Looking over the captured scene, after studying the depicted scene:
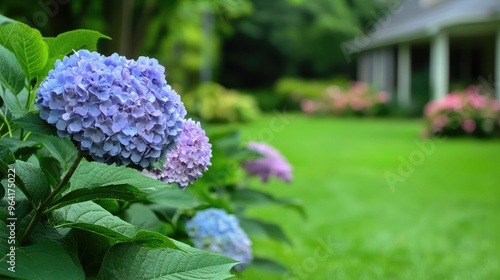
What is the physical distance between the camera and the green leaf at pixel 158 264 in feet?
3.83

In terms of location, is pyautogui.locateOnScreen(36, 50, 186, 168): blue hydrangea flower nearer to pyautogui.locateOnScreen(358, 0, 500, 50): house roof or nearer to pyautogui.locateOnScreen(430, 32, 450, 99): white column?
pyautogui.locateOnScreen(358, 0, 500, 50): house roof

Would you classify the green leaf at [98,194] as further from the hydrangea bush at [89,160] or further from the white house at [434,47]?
the white house at [434,47]

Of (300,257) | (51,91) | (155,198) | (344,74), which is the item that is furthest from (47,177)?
(344,74)

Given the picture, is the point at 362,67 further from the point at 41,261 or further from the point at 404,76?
the point at 41,261

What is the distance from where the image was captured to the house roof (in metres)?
18.5

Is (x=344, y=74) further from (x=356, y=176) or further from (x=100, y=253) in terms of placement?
(x=100, y=253)

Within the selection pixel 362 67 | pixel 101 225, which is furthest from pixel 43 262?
pixel 362 67

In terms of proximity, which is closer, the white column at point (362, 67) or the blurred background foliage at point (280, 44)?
the blurred background foliage at point (280, 44)

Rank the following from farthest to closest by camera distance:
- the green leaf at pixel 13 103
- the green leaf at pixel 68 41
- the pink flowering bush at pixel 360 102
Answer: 1. the pink flowering bush at pixel 360 102
2. the green leaf at pixel 68 41
3. the green leaf at pixel 13 103

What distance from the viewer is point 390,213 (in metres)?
6.25

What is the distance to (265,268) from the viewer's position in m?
2.90

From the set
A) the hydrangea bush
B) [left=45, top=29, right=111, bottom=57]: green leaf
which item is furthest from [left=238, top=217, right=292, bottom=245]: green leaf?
[left=45, top=29, right=111, bottom=57]: green leaf

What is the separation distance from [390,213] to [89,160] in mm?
5435

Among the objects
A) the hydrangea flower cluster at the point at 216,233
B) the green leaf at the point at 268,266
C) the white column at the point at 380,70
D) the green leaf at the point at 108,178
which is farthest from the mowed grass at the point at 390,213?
the white column at the point at 380,70
